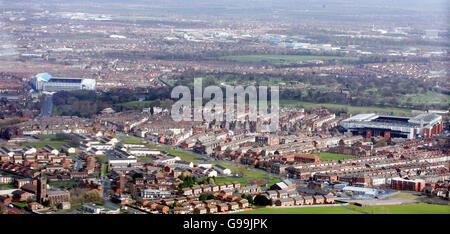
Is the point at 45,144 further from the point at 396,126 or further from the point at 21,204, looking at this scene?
the point at 396,126

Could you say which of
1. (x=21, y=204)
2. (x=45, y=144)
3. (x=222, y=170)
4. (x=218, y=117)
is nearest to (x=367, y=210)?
(x=222, y=170)

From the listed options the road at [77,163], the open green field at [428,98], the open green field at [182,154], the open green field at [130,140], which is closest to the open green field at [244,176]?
the open green field at [182,154]

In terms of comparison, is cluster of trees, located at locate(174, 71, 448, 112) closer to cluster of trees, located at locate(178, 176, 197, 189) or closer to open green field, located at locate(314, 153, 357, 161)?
open green field, located at locate(314, 153, 357, 161)

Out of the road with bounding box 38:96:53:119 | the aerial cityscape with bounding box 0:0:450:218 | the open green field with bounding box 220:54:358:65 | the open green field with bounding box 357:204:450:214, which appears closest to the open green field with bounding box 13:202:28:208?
the aerial cityscape with bounding box 0:0:450:218

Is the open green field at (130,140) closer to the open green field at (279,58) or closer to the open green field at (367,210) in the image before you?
the open green field at (367,210)

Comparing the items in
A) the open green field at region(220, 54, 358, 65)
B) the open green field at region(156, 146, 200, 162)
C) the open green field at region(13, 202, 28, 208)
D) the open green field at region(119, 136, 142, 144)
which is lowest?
the open green field at region(220, 54, 358, 65)
